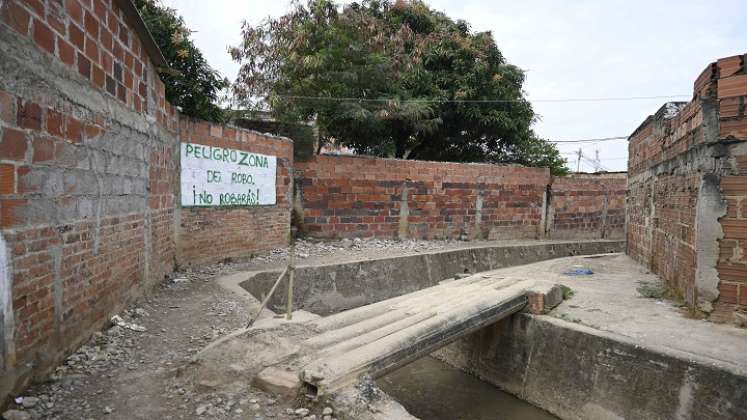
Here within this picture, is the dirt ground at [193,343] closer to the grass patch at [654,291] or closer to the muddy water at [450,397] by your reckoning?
the grass patch at [654,291]

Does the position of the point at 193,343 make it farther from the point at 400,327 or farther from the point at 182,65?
the point at 182,65

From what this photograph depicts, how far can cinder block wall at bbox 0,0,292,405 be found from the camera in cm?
248

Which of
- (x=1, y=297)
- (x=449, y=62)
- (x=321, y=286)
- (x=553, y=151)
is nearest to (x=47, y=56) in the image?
(x=1, y=297)

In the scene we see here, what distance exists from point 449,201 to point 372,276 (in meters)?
3.93

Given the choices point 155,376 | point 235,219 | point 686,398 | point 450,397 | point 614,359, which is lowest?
point 450,397

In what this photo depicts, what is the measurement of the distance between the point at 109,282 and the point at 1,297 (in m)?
1.55

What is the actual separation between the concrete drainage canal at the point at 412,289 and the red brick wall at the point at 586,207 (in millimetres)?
2472

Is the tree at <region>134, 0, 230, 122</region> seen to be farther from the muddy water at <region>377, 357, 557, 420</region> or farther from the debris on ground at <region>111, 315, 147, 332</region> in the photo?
the muddy water at <region>377, 357, 557, 420</region>

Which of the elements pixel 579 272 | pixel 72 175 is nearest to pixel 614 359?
pixel 579 272

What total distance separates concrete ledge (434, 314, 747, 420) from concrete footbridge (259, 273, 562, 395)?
49 cm

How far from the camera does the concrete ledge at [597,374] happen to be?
3.71m

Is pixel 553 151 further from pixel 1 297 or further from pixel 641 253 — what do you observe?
pixel 1 297

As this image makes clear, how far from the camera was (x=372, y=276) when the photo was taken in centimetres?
788

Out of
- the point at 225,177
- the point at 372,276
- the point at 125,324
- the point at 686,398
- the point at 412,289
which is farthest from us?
the point at 412,289
